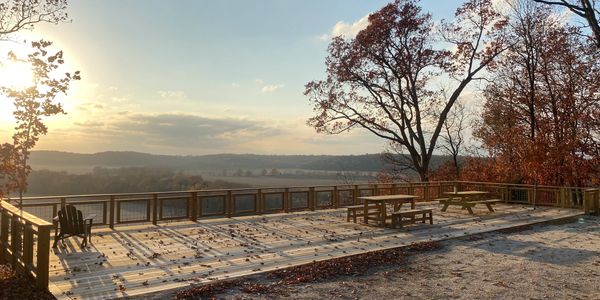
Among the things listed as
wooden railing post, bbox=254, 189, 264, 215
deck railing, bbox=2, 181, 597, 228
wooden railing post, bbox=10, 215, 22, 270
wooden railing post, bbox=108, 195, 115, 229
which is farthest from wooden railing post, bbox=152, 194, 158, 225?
wooden railing post, bbox=10, 215, 22, 270

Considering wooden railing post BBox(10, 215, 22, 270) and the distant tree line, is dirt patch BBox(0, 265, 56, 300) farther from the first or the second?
the distant tree line

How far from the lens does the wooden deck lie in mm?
5984

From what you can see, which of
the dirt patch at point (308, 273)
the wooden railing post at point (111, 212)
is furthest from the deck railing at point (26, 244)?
Answer: the wooden railing post at point (111, 212)

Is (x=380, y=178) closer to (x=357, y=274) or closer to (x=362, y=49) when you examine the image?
(x=362, y=49)

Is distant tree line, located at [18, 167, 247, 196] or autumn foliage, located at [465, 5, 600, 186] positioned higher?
autumn foliage, located at [465, 5, 600, 186]

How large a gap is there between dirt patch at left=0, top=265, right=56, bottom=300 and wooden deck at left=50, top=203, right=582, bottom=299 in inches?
7.4

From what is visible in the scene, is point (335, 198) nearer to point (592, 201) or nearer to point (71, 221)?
point (71, 221)

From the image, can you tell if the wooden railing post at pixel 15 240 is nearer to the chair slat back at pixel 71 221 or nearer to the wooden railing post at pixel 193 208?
the chair slat back at pixel 71 221

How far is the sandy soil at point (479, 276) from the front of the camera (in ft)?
18.6

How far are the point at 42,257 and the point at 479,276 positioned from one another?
631 cm

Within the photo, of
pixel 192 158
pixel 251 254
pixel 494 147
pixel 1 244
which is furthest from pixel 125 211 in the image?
pixel 192 158

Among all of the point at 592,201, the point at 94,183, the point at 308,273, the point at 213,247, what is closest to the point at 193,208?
the point at 213,247

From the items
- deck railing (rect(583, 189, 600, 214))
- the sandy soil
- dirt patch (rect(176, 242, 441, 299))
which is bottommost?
the sandy soil

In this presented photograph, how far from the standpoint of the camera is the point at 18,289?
541cm
